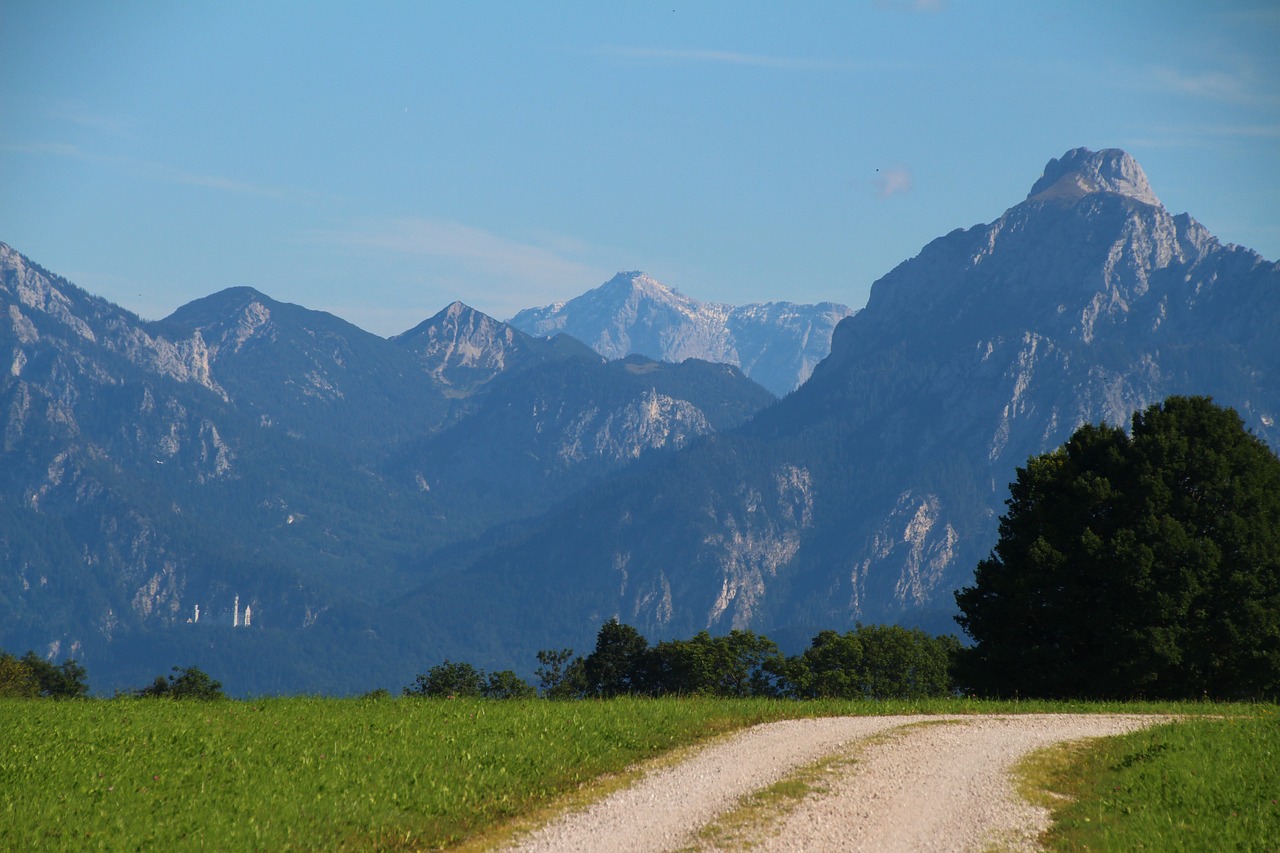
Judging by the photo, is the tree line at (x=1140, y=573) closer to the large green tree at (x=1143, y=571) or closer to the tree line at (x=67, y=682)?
the large green tree at (x=1143, y=571)

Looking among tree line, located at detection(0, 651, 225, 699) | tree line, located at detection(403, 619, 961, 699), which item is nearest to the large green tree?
tree line, located at detection(403, 619, 961, 699)

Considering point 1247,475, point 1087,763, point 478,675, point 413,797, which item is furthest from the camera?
point 478,675

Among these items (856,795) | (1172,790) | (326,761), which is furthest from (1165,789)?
(326,761)

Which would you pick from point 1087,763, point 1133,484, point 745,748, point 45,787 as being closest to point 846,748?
point 745,748

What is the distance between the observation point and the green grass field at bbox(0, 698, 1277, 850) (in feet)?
77.2

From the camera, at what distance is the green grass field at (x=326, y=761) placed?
77.2 feet

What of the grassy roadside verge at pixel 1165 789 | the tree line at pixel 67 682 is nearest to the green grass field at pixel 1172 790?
the grassy roadside verge at pixel 1165 789

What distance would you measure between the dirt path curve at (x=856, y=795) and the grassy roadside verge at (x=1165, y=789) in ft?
2.63

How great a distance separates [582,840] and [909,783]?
7853 mm

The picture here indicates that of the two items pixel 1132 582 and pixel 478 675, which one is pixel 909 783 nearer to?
pixel 1132 582

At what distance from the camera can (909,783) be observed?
89.4 feet

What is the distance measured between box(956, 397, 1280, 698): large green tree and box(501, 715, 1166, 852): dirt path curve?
19.3 m

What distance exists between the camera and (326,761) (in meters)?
28.0

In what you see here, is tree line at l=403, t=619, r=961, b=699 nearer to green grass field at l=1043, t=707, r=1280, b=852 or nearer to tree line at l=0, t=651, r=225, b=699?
tree line at l=0, t=651, r=225, b=699
